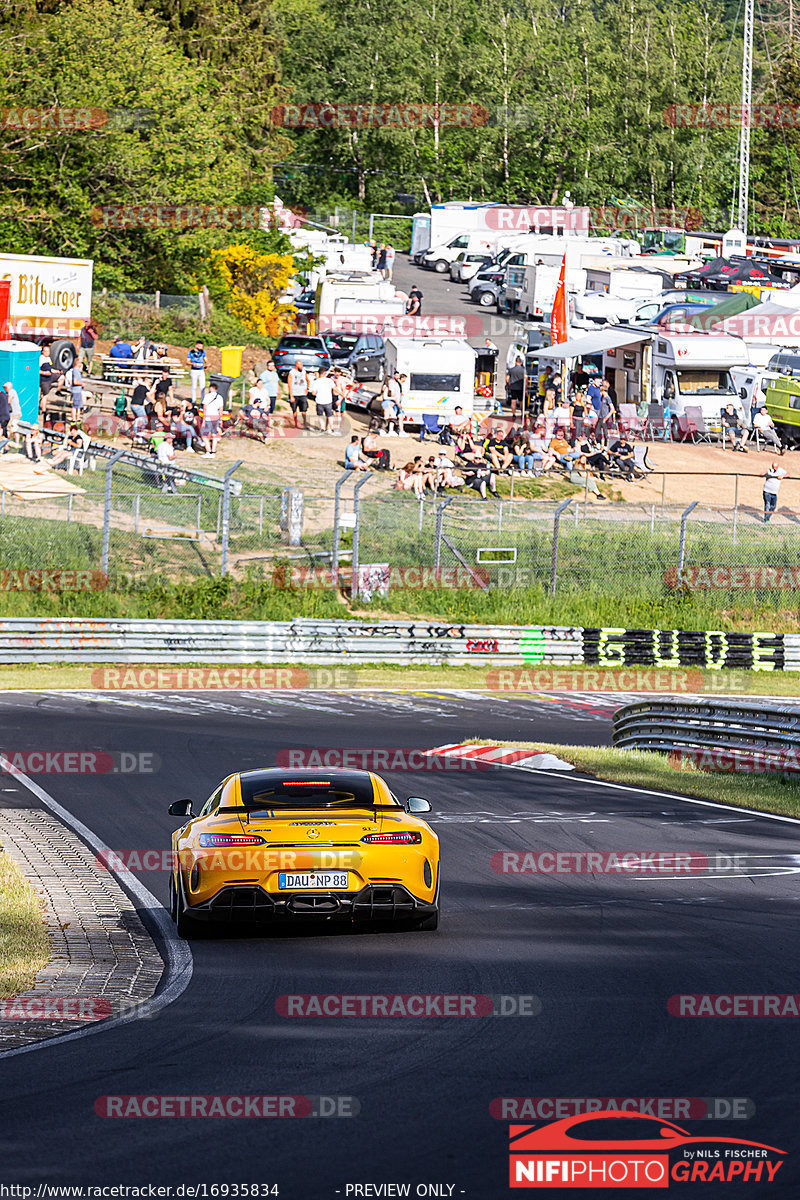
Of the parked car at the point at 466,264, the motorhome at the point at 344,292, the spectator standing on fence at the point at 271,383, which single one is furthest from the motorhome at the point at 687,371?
the parked car at the point at 466,264

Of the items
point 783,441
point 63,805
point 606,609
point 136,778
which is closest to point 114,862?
point 63,805

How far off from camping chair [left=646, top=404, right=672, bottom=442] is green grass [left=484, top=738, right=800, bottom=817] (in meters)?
24.6

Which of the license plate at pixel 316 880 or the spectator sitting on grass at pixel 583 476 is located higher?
the spectator sitting on grass at pixel 583 476

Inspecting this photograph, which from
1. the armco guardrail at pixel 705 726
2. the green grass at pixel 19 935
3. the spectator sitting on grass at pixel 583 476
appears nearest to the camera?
the green grass at pixel 19 935

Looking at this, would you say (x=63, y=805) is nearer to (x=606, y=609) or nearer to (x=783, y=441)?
(x=606, y=609)

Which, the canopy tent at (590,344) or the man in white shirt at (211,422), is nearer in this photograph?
the man in white shirt at (211,422)

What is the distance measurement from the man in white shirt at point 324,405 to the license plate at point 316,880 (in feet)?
103

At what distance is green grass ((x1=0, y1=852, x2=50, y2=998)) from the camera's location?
8.97m

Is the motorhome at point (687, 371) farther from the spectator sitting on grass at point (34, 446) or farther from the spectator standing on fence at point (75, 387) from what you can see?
the spectator sitting on grass at point (34, 446)

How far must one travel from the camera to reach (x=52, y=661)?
2828 centimetres

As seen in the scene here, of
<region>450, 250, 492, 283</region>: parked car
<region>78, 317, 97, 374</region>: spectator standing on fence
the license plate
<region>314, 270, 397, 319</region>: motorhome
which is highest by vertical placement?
<region>450, 250, 492, 283</region>: parked car

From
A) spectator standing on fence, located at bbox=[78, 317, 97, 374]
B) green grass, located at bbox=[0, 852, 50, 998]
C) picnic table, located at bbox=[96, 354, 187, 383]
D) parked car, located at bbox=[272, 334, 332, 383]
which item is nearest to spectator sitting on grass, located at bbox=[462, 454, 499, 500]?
picnic table, located at bbox=[96, 354, 187, 383]

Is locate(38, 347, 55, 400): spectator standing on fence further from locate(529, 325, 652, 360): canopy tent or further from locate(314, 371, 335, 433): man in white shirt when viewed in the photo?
locate(529, 325, 652, 360): canopy tent

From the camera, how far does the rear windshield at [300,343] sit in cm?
4734
